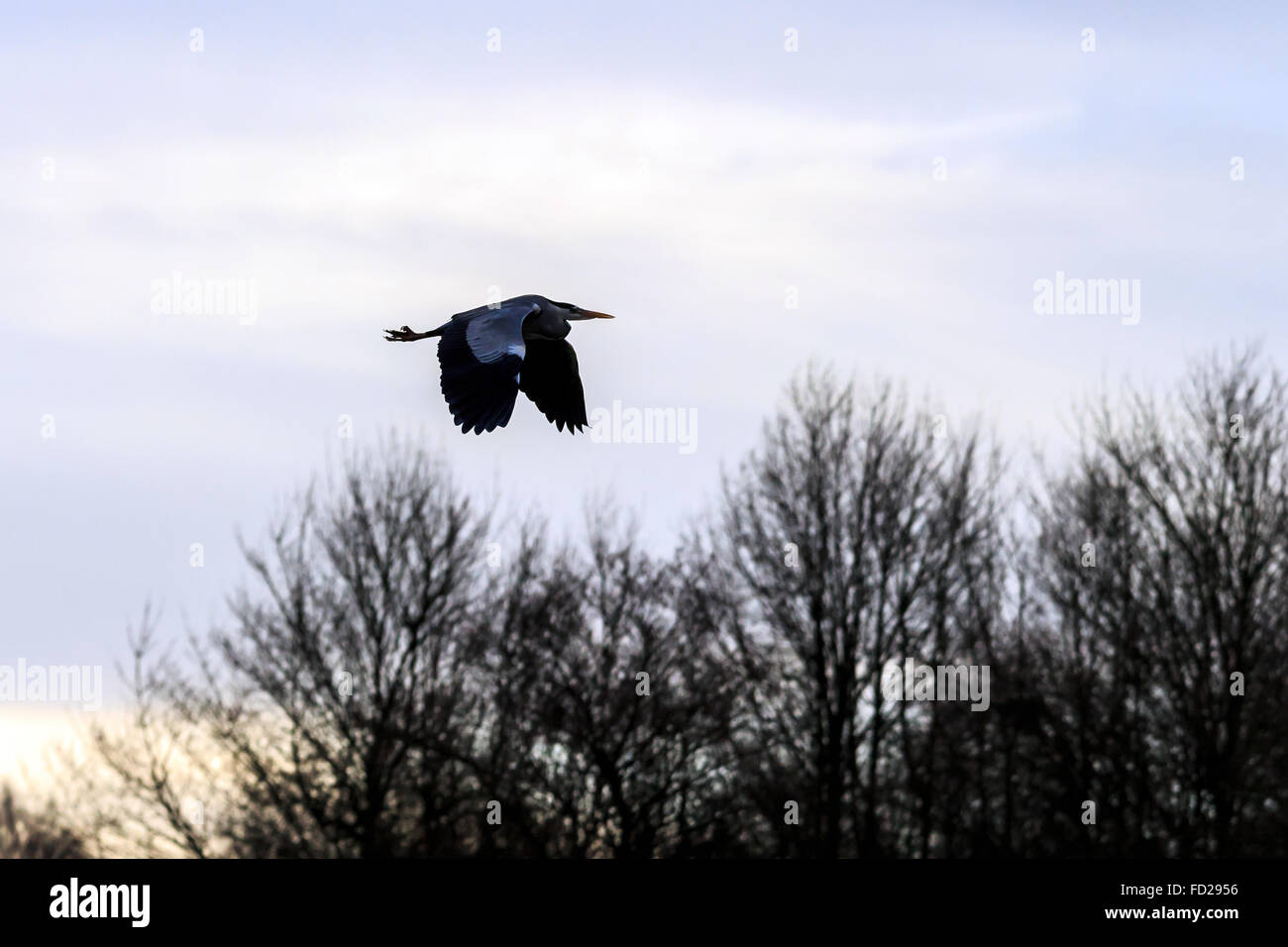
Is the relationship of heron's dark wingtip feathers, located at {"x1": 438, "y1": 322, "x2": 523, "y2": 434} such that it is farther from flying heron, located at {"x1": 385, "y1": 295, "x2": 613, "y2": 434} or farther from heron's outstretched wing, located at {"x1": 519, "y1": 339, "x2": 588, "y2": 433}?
heron's outstretched wing, located at {"x1": 519, "y1": 339, "x2": 588, "y2": 433}

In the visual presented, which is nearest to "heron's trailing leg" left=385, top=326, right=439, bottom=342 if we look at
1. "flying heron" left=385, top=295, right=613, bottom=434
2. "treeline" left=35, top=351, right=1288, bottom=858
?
"flying heron" left=385, top=295, right=613, bottom=434

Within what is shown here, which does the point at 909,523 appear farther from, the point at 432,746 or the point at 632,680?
the point at 432,746

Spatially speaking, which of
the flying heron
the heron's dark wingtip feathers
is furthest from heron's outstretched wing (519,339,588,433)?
the heron's dark wingtip feathers

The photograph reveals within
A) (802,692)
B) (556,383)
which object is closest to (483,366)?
(556,383)

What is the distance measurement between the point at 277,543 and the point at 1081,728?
1731cm

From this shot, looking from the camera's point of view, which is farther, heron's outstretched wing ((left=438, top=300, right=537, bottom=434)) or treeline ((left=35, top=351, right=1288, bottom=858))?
treeline ((left=35, top=351, right=1288, bottom=858))

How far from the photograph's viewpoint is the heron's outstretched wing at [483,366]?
1366 centimetres

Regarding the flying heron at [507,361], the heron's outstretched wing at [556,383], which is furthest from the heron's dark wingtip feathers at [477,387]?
the heron's outstretched wing at [556,383]

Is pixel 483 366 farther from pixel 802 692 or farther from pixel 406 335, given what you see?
pixel 802 692

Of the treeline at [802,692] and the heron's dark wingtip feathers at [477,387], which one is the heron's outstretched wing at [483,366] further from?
the treeline at [802,692]

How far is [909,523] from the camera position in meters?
40.3

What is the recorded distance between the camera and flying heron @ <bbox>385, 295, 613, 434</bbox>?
541 inches

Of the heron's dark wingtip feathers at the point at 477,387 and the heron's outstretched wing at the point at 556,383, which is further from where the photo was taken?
the heron's outstretched wing at the point at 556,383
